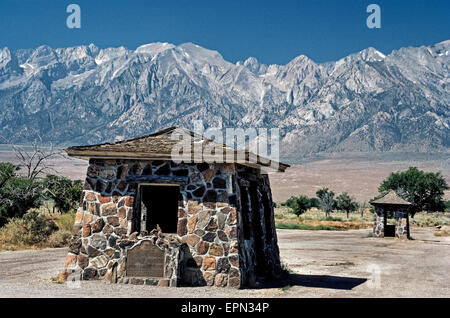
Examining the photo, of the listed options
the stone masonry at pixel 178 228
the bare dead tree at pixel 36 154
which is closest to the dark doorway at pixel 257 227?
the stone masonry at pixel 178 228

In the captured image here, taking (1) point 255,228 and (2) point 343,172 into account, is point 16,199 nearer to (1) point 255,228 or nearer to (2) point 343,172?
(1) point 255,228

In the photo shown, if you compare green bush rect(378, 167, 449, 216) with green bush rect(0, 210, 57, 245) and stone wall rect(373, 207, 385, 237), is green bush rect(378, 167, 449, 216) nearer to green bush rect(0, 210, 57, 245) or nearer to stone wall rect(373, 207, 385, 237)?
stone wall rect(373, 207, 385, 237)

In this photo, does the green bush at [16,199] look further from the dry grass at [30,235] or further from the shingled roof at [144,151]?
the shingled roof at [144,151]

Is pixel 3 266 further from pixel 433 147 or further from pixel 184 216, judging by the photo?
pixel 433 147

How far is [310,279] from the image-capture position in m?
13.2

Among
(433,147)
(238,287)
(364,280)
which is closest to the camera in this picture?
(238,287)

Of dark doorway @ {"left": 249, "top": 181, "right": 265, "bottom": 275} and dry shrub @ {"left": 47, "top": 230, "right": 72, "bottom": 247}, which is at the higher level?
dark doorway @ {"left": 249, "top": 181, "right": 265, "bottom": 275}

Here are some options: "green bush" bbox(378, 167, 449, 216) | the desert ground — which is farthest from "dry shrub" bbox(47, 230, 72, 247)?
the desert ground

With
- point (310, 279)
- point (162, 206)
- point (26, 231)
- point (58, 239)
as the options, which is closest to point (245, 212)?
point (310, 279)

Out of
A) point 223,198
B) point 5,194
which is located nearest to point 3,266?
point 223,198

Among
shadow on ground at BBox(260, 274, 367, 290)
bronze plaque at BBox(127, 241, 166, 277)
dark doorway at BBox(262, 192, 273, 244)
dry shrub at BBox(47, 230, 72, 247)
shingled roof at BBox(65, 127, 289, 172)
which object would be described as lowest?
shadow on ground at BBox(260, 274, 367, 290)

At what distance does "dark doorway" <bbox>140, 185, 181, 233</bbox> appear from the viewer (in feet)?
46.0
